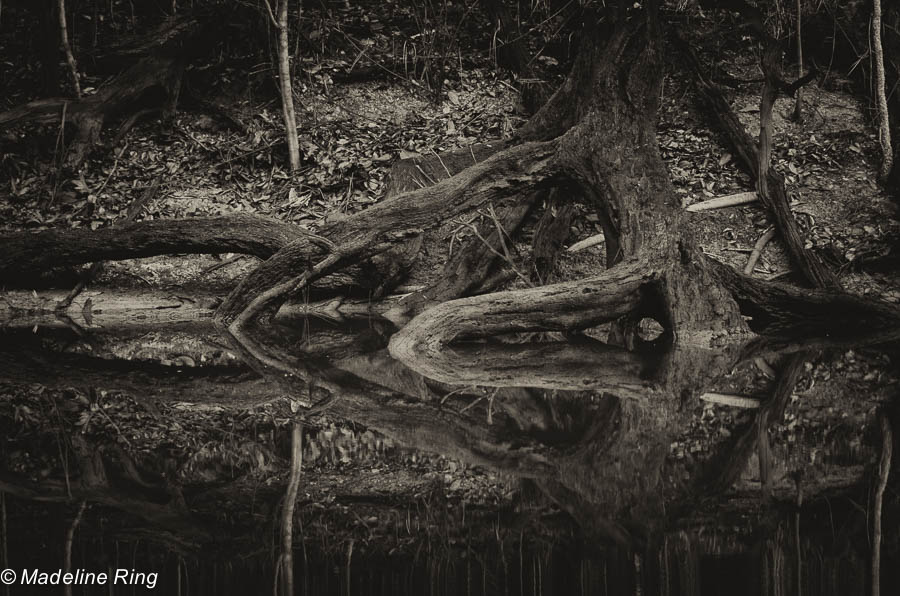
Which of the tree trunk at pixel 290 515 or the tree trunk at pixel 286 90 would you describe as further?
the tree trunk at pixel 286 90

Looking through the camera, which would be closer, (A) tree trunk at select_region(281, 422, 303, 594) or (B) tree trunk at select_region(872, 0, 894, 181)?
(A) tree trunk at select_region(281, 422, 303, 594)

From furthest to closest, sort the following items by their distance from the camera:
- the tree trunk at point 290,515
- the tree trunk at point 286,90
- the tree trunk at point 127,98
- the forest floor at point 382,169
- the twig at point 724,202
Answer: the tree trunk at point 127,98
the tree trunk at point 286,90
the twig at point 724,202
the forest floor at point 382,169
the tree trunk at point 290,515

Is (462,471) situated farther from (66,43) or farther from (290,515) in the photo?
(66,43)

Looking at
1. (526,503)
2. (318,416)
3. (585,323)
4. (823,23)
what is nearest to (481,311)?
(585,323)

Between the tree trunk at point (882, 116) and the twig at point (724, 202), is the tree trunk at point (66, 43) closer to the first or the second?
the twig at point (724, 202)

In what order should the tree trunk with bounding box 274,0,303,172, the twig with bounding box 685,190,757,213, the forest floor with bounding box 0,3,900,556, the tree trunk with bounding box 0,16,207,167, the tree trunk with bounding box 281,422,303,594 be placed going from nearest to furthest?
the tree trunk with bounding box 281,422,303,594
the forest floor with bounding box 0,3,900,556
the twig with bounding box 685,190,757,213
the tree trunk with bounding box 274,0,303,172
the tree trunk with bounding box 0,16,207,167

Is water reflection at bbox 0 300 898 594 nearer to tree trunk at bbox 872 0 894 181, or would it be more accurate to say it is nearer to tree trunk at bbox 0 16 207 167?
tree trunk at bbox 872 0 894 181

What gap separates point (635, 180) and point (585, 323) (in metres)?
1.38

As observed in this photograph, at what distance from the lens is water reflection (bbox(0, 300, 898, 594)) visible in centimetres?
223

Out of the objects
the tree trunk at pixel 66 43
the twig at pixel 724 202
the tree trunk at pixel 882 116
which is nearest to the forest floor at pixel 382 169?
the twig at pixel 724 202

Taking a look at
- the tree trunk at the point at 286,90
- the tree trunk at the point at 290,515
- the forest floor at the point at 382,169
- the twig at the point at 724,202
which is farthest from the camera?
the tree trunk at the point at 286,90

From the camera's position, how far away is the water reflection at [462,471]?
2232 millimetres

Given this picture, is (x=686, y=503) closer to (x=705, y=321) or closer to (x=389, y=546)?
(x=389, y=546)

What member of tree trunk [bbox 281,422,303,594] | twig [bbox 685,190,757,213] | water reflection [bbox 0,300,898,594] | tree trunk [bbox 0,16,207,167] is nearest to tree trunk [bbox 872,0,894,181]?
twig [bbox 685,190,757,213]
